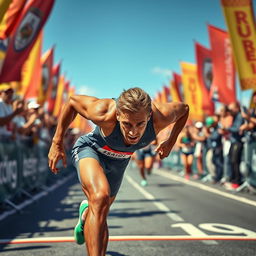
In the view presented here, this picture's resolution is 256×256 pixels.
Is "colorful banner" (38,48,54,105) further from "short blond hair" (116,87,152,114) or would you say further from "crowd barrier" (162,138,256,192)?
"short blond hair" (116,87,152,114)

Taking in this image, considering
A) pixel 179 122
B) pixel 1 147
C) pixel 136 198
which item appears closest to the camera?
pixel 179 122

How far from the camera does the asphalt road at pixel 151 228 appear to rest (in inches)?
170

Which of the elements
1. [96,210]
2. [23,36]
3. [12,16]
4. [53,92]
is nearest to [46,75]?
[53,92]

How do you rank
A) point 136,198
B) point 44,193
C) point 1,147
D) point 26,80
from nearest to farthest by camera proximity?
1. point 1,147
2. point 136,198
3. point 44,193
4. point 26,80

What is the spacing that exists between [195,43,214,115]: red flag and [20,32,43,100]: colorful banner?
9611 millimetres

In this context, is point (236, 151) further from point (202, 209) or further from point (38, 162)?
point (38, 162)

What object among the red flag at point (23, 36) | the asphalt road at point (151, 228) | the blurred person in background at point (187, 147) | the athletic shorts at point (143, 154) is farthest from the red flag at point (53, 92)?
the asphalt road at point (151, 228)

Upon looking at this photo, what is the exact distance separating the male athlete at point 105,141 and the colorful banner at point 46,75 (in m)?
15.5

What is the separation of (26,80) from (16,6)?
573 centimetres

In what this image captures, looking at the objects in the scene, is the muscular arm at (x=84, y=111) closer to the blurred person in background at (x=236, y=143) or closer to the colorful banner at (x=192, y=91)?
the blurred person in background at (x=236, y=143)

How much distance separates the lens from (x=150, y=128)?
3.58m

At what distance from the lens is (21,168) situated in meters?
8.86

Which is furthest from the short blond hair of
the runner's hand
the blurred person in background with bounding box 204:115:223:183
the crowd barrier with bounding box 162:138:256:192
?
the blurred person in background with bounding box 204:115:223:183

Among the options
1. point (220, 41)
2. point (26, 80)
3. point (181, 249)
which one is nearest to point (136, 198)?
point (181, 249)
